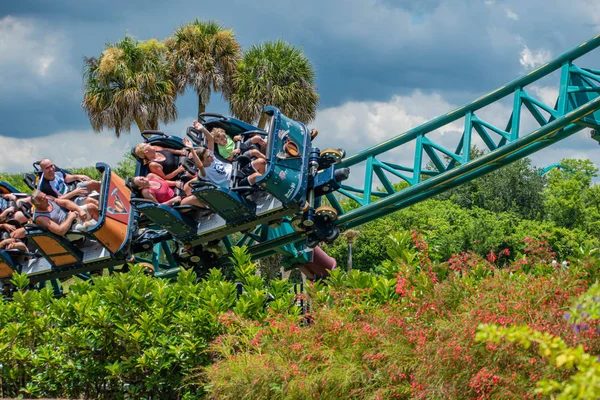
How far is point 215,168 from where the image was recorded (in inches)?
340

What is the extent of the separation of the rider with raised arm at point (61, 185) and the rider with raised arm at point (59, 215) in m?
0.28

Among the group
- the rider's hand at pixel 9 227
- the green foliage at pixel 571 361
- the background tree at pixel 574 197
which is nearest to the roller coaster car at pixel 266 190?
the rider's hand at pixel 9 227

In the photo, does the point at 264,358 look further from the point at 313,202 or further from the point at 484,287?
the point at 313,202

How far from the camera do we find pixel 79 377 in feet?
18.6

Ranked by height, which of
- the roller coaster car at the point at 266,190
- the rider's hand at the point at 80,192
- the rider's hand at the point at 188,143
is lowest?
the roller coaster car at the point at 266,190

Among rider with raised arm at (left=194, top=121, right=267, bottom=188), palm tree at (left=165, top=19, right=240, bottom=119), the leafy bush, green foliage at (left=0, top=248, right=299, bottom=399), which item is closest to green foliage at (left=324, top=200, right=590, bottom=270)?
palm tree at (left=165, top=19, right=240, bottom=119)

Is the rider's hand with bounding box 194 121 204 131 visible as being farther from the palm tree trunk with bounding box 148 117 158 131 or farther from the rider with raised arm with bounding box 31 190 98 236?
the palm tree trunk with bounding box 148 117 158 131

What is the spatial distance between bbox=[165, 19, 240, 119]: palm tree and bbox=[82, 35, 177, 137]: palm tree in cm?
46

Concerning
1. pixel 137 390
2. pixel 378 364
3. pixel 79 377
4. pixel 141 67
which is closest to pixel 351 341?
pixel 378 364

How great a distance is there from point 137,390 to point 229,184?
3536 mm

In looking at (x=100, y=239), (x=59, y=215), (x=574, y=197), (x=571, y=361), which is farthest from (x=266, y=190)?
(x=574, y=197)

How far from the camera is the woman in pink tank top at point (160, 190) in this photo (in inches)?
346

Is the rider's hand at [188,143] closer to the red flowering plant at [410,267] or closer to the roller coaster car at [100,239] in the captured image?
the roller coaster car at [100,239]

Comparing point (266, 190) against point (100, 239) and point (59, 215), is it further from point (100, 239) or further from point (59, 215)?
point (59, 215)
